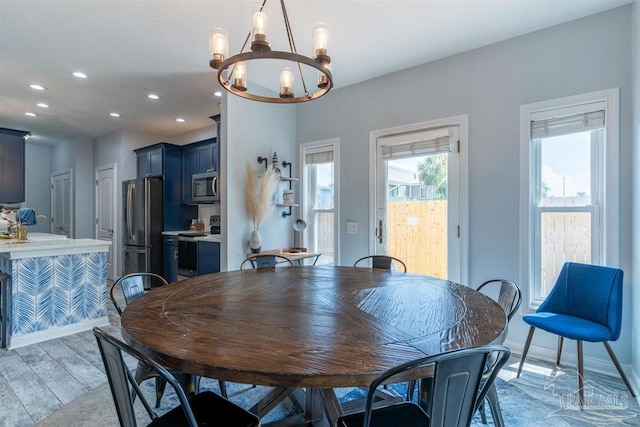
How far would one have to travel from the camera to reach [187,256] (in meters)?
4.51

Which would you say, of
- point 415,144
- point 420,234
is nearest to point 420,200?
point 420,234

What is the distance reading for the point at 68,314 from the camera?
339 cm

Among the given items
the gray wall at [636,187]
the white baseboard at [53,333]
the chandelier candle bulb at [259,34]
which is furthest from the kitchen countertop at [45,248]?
the gray wall at [636,187]

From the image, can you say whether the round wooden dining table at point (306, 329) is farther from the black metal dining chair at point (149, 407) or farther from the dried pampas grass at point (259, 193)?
the dried pampas grass at point (259, 193)

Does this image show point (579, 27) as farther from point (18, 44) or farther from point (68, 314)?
point (68, 314)

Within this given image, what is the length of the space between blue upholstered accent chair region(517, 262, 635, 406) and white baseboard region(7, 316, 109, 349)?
4.04 metres

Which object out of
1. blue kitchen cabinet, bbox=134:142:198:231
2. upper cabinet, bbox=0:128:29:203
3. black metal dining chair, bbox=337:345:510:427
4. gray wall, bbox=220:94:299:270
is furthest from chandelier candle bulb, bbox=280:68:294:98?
upper cabinet, bbox=0:128:29:203

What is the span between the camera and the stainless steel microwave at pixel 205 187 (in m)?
4.50

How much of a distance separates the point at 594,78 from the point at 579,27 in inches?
17.2

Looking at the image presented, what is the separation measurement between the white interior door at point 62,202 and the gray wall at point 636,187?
8098mm

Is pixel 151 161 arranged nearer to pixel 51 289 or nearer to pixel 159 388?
pixel 51 289

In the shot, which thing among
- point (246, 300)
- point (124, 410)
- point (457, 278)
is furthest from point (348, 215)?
point (124, 410)
